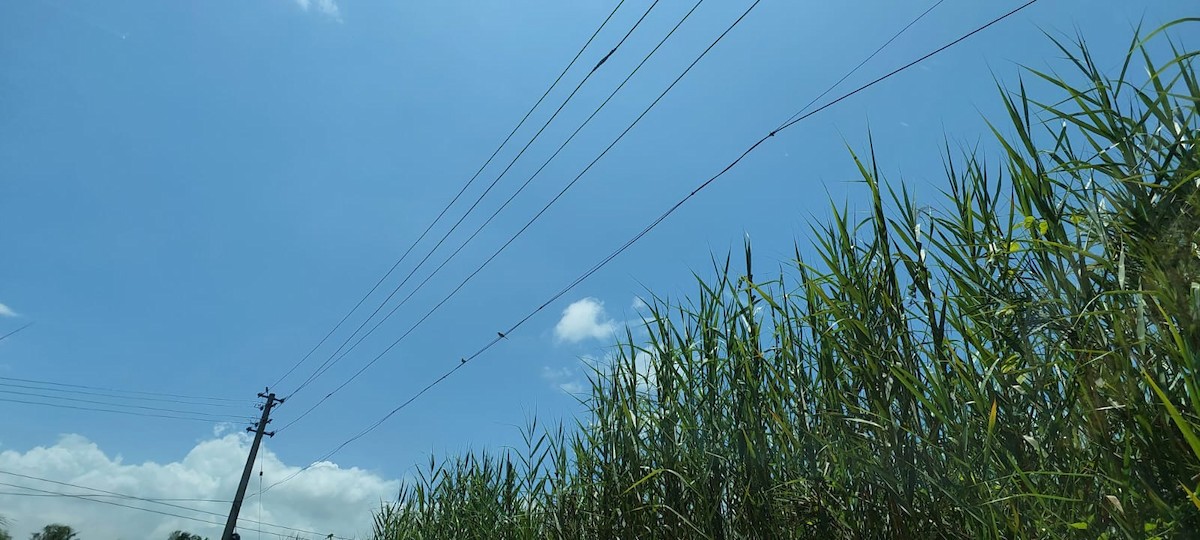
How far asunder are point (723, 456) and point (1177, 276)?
6.70 ft

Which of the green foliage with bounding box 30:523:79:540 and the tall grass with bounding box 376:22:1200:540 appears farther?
the green foliage with bounding box 30:523:79:540

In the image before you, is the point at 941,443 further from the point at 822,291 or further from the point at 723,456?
the point at 723,456

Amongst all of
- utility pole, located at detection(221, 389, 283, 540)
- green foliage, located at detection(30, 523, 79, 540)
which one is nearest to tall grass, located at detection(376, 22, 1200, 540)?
utility pole, located at detection(221, 389, 283, 540)

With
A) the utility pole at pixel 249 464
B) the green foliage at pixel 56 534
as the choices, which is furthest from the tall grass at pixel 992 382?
the green foliage at pixel 56 534

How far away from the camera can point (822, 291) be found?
307cm

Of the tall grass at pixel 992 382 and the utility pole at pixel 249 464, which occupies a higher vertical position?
the utility pole at pixel 249 464

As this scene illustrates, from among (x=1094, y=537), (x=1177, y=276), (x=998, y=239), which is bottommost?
(x=1094, y=537)

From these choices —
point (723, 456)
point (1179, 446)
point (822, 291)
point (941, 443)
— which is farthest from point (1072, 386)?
point (723, 456)

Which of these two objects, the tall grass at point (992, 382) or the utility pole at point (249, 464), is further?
the utility pole at point (249, 464)

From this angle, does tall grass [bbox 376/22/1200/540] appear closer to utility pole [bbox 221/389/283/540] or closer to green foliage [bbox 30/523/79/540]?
utility pole [bbox 221/389/283/540]

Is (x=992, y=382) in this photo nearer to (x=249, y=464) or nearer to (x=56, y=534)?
(x=249, y=464)

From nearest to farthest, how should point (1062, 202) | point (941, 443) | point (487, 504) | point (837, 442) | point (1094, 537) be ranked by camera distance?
1. point (1094, 537)
2. point (1062, 202)
3. point (941, 443)
4. point (837, 442)
5. point (487, 504)

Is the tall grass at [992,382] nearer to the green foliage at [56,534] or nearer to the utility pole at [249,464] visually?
the utility pole at [249,464]

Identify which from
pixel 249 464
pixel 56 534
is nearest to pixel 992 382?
pixel 249 464
